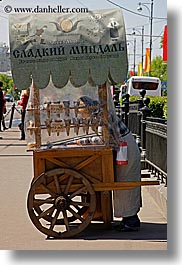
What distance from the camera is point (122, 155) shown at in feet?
26.1

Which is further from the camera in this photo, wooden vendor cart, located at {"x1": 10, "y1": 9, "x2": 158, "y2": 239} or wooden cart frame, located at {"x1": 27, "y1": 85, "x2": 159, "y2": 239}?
wooden cart frame, located at {"x1": 27, "y1": 85, "x2": 159, "y2": 239}

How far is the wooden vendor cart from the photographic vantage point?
25.0 ft

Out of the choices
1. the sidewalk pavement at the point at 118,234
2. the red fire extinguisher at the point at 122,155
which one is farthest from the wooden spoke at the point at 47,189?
Answer: the red fire extinguisher at the point at 122,155

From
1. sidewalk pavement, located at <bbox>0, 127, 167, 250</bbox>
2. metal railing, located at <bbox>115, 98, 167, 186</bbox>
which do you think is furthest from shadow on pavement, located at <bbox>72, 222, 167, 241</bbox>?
metal railing, located at <bbox>115, 98, 167, 186</bbox>

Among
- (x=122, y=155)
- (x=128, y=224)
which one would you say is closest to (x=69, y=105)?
(x=122, y=155)

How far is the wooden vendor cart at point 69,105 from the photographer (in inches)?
300

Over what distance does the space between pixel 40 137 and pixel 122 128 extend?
974mm

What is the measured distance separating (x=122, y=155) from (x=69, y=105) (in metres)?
0.83

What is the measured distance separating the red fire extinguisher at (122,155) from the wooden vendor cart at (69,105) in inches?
4.4

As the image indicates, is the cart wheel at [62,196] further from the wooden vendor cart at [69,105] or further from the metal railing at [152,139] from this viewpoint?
the metal railing at [152,139]

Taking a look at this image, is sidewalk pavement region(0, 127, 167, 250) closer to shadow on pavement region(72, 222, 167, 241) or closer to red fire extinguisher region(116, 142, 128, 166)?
shadow on pavement region(72, 222, 167, 241)

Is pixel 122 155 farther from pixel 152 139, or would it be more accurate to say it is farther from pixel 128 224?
pixel 152 139

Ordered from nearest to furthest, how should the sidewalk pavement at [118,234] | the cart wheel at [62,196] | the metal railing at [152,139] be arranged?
the sidewalk pavement at [118,234], the cart wheel at [62,196], the metal railing at [152,139]

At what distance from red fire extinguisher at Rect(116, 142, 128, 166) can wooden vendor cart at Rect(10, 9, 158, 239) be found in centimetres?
11
